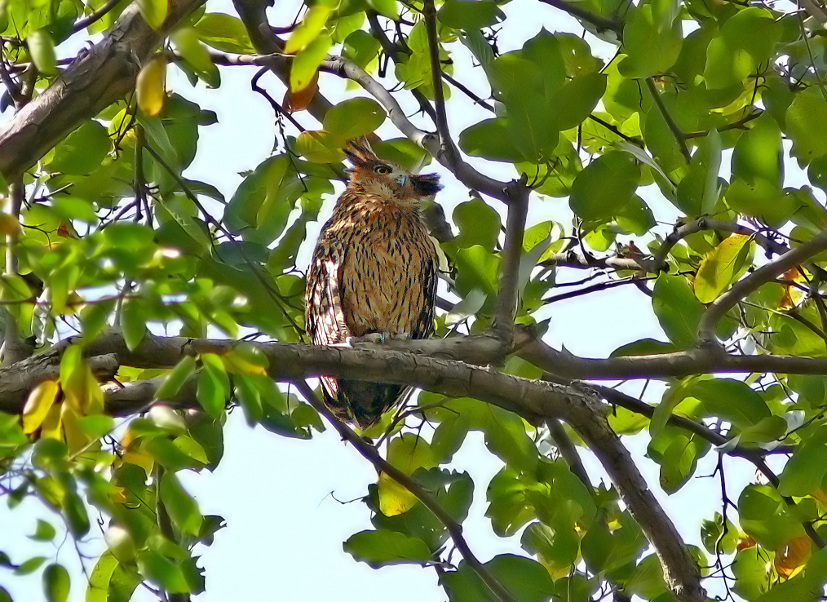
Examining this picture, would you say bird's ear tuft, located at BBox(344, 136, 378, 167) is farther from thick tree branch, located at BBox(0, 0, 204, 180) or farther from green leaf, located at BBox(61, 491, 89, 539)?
green leaf, located at BBox(61, 491, 89, 539)

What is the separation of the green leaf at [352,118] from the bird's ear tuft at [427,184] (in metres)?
1.77

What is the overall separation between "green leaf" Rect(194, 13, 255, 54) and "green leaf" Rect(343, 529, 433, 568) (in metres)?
1.87

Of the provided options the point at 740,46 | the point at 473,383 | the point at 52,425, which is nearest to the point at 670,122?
the point at 740,46

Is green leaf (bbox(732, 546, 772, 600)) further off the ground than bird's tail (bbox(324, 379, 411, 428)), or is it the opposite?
bird's tail (bbox(324, 379, 411, 428))

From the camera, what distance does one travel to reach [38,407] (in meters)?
1.73

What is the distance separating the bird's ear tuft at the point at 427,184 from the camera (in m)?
5.11

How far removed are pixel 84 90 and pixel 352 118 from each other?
0.91 meters

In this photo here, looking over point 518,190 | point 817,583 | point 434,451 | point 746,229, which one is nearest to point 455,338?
point 518,190

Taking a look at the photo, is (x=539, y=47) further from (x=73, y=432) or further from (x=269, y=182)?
(x=73, y=432)

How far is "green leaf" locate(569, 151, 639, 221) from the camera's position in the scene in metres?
3.21

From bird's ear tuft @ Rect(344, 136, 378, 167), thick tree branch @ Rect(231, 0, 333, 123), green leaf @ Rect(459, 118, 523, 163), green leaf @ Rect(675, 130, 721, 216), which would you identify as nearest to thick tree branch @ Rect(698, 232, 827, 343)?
green leaf @ Rect(675, 130, 721, 216)

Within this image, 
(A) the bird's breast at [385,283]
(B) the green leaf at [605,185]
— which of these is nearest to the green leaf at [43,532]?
(B) the green leaf at [605,185]

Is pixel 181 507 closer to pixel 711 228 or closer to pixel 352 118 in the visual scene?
pixel 352 118

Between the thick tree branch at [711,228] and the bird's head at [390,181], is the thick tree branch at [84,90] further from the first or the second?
the bird's head at [390,181]
